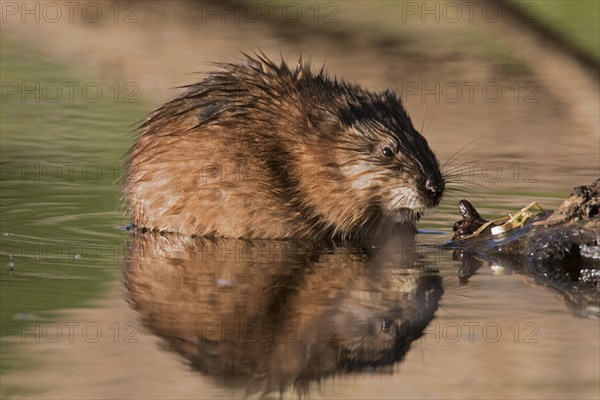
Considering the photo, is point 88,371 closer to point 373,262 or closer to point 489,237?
point 373,262

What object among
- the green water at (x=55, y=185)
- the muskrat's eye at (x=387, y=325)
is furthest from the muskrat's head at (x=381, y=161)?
the muskrat's eye at (x=387, y=325)

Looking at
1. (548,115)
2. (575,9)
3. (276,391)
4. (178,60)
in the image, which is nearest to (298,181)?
(276,391)

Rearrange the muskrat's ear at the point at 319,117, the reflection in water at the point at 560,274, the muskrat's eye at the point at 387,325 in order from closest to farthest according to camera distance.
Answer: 1. the muskrat's eye at the point at 387,325
2. the reflection in water at the point at 560,274
3. the muskrat's ear at the point at 319,117

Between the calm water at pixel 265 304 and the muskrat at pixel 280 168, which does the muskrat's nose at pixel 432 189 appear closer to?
the muskrat at pixel 280 168

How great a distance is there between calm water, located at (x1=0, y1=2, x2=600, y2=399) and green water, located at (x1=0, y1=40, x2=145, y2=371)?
0.08ft

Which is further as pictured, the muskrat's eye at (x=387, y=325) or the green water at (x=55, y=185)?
the green water at (x=55, y=185)

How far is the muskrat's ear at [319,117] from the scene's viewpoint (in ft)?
29.3

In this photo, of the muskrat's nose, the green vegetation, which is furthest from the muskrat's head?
the green vegetation

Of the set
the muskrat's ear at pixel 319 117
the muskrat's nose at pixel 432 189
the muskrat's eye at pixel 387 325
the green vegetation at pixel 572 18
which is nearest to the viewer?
the muskrat's eye at pixel 387 325

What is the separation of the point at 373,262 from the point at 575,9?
415 inches

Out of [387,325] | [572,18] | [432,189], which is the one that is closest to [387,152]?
[432,189]

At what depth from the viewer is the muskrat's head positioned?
28.7 feet

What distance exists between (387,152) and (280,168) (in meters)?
0.67

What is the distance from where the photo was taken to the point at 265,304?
6793 mm
